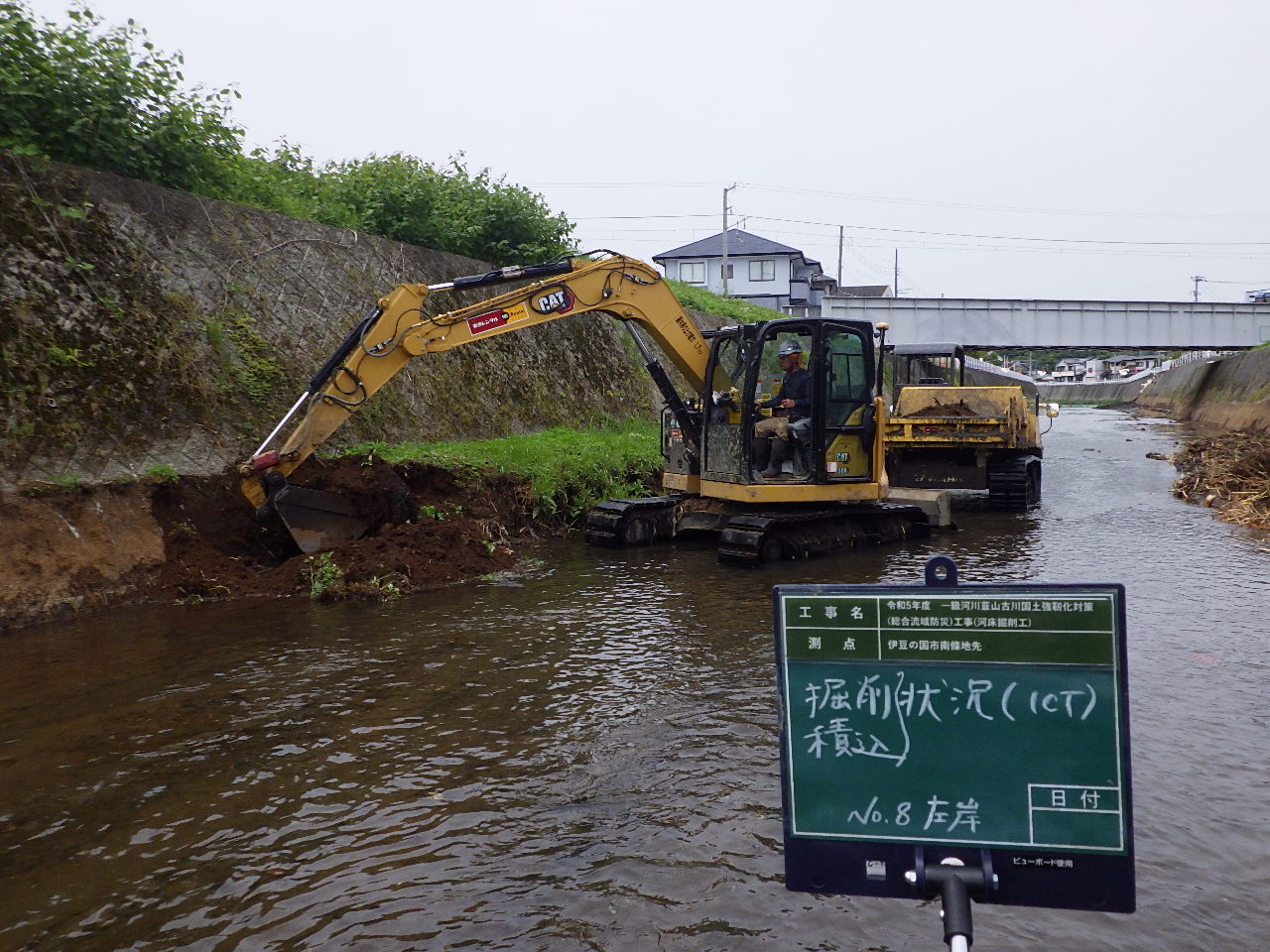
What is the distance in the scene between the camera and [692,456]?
40.2 feet

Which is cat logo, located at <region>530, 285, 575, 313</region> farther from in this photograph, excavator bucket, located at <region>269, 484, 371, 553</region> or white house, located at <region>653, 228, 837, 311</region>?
white house, located at <region>653, 228, 837, 311</region>

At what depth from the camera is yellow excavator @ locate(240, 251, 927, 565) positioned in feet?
32.0

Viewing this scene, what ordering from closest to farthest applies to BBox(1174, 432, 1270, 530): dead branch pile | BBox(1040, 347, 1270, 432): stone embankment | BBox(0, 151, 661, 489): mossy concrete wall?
BBox(0, 151, 661, 489): mossy concrete wall
BBox(1174, 432, 1270, 530): dead branch pile
BBox(1040, 347, 1270, 432): stone embankment

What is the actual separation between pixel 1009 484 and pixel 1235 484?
359 cm

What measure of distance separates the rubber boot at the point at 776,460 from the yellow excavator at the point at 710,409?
19 millimetres

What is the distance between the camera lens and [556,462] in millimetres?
13156

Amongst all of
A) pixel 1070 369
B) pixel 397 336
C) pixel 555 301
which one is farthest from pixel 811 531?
pixel 1070 369

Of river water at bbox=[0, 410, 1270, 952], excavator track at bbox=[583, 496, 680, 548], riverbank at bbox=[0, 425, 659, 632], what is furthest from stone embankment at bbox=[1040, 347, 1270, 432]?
river water at bbox=[0, 410, 1270, 952]

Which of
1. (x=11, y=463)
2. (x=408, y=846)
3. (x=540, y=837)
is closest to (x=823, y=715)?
(x=540, y=837)

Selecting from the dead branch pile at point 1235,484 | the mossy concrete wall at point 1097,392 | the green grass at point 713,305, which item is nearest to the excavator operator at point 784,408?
the dead branch pile at point 1235,484

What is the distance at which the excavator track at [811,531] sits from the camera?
10.5 metres

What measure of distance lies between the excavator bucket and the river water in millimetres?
926

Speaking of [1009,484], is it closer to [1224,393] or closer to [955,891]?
[955,891]

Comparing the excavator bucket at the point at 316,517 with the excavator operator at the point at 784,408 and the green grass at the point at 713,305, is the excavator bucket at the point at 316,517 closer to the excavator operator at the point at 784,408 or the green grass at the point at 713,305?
the excavator operator at the point at 784,408
